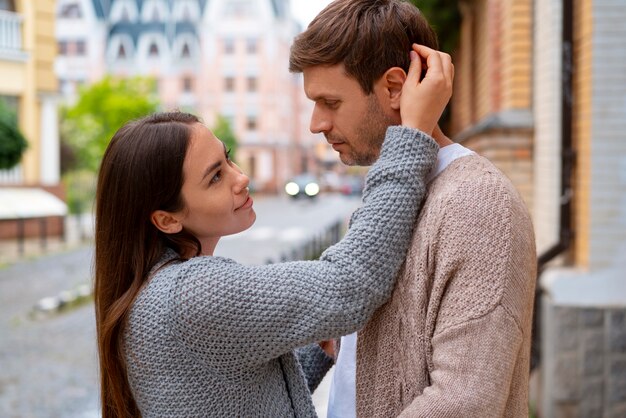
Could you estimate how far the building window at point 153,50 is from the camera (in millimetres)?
72875

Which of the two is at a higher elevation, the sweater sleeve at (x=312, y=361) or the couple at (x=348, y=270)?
the couple at (x=348, y=270)

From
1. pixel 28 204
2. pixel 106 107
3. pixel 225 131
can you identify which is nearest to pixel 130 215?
pixel 28 204

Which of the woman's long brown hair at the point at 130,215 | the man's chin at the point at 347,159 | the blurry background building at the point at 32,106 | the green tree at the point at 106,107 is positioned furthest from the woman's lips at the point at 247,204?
the green tree at the point at 106,107

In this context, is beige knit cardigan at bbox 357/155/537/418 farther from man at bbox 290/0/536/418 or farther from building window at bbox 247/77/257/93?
building window at bbox 247/77/257/93

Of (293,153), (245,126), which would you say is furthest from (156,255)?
(293,153)

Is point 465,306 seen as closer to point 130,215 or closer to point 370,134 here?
point 370,134

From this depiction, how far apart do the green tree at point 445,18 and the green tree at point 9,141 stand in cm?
954

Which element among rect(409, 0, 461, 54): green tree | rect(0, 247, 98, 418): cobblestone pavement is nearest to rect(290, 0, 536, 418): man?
rect(0, 247, 98, 418): cobblestone pavement

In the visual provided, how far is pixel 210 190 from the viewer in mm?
Answer: 2092

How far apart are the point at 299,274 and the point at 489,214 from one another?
0.45m

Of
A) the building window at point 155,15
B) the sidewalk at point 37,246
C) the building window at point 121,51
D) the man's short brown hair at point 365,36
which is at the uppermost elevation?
the building window at point 155,15

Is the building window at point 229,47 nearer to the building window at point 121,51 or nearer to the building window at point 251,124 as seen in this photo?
the building window at point 251,124

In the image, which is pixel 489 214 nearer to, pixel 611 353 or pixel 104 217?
pixel 104 217

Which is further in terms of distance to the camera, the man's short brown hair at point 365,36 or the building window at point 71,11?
the building window at point 71,11
